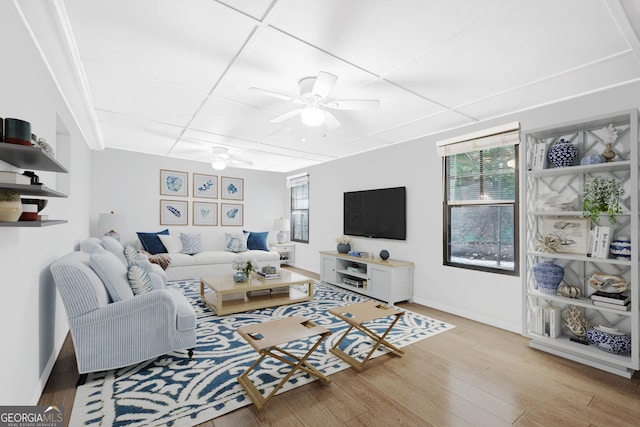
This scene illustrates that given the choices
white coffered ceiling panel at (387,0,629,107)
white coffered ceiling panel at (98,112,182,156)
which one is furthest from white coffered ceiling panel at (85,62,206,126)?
white coffered ceiling panel at (387,0,629,107)

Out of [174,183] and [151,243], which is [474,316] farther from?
[174,183]

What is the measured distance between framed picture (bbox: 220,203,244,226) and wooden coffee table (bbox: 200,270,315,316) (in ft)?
8.69

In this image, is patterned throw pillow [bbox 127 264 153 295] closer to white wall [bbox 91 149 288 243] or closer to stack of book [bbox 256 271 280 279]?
stack of book [bbox 256 271 280 279]

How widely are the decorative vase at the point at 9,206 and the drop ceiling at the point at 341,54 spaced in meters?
1.15

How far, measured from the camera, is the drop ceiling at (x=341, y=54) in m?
1.73

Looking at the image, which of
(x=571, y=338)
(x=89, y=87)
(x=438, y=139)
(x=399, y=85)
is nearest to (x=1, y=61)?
(x=89, y=87)

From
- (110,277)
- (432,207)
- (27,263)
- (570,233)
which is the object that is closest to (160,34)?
(27,263)

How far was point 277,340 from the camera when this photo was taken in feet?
6.63

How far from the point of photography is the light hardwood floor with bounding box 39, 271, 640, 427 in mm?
1846

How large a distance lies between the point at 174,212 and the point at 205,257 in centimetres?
133

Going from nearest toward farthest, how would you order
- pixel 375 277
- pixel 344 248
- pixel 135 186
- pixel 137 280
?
pixel 137 280 < pixel 375 277 < pixel 344 248 < pixel 135 186

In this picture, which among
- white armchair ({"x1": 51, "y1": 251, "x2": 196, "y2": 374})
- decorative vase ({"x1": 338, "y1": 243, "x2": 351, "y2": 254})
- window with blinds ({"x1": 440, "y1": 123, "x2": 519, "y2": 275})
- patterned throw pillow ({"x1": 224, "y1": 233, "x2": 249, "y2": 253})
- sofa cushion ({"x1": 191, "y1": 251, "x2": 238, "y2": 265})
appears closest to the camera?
white armchair ({"x1": 51, "y1": 251, "x2": 196, "y2": 374})

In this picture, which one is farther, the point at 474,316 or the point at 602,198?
the point at 474,316

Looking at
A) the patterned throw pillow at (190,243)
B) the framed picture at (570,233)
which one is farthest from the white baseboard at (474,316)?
the patterned throw pillow at (190,243)
